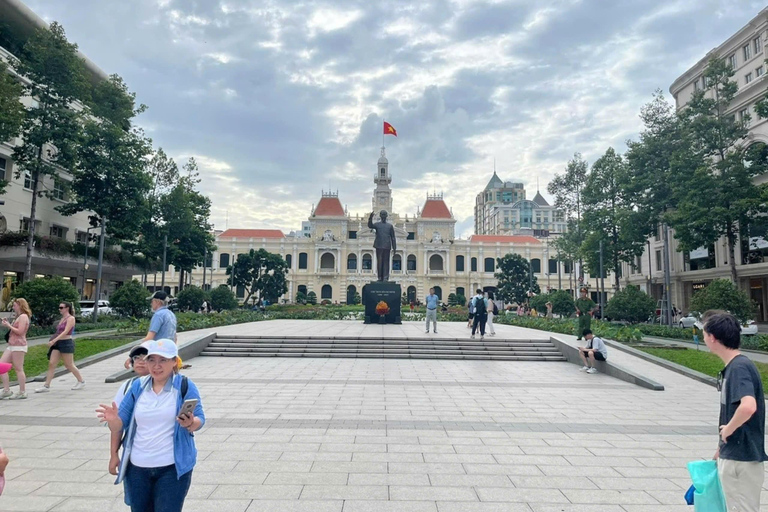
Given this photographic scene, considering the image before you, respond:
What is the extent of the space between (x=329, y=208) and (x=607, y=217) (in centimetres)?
4715

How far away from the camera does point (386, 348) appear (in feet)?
47.6

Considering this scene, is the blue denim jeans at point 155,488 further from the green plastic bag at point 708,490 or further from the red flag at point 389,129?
the red flag at point 389,129

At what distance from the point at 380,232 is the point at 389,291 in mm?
2728

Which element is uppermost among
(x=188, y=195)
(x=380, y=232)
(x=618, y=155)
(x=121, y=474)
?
(x=618, y=155)

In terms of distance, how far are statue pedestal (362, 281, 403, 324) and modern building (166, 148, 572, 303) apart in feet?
146

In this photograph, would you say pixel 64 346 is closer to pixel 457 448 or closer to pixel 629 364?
pixel 457 448

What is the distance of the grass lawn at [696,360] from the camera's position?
11617mm

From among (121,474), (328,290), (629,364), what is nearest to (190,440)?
(121,474)

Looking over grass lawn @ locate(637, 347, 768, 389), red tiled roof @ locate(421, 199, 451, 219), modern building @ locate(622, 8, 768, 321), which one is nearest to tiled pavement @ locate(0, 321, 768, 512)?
grass lawn @ locate(637, 347, 768, 389)

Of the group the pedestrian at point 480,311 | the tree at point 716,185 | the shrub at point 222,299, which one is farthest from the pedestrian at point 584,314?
the shrub at point 222,299

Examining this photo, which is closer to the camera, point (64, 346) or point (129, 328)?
point (64, 346)

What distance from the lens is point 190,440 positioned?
2850 millimetres

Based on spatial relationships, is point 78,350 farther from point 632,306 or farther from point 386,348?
point 632,306

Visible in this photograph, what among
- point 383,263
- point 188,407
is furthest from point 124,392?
point 383,263
